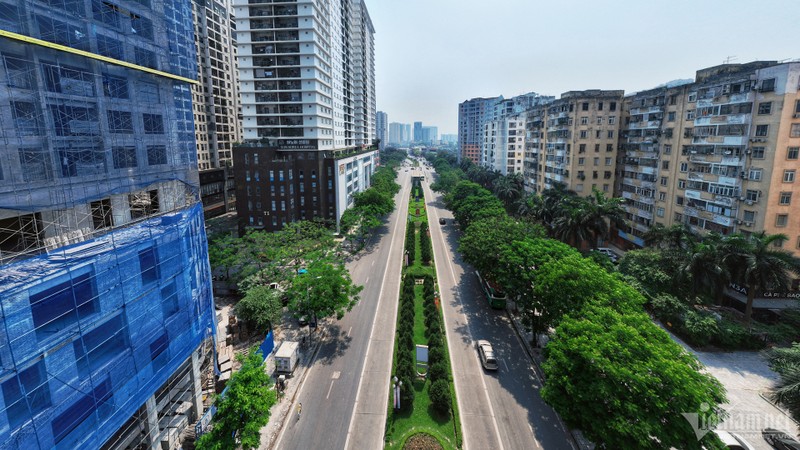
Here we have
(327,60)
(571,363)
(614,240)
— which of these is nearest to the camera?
(571,363)

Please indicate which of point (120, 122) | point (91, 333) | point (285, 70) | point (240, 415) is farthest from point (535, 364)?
point (285, 70)

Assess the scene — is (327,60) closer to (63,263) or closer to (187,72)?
(187,72)

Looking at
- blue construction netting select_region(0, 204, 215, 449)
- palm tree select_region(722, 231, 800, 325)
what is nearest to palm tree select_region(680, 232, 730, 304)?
palm tree select_region(722, 231, 800, 325)

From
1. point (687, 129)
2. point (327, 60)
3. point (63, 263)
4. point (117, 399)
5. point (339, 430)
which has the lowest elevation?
point (339, 430)

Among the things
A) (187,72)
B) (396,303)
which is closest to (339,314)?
(396,303)

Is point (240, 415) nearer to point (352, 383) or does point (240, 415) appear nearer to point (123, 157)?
point (352, 383)

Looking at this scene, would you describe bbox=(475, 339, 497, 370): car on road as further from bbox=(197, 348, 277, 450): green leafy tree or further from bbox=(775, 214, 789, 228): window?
bbox=(775, 214, 789, 228): window
